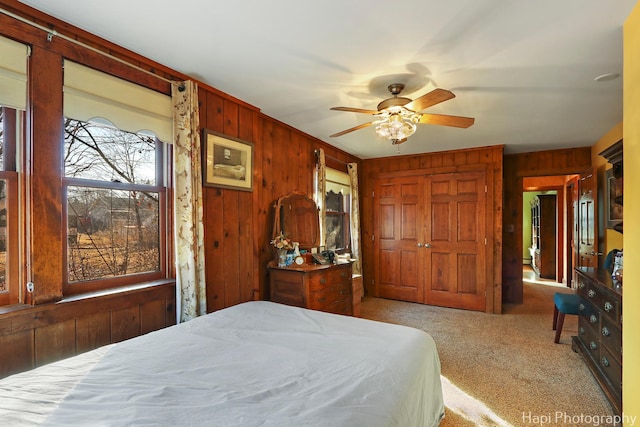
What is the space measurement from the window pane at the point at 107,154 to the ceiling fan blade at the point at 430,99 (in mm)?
1862

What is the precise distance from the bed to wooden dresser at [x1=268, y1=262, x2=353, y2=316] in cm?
117

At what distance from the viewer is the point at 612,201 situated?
328cm

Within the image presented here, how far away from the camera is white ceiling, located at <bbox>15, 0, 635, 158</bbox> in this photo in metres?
1.56

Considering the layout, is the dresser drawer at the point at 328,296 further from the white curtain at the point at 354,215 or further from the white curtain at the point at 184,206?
the white curtain at the point at 354,215

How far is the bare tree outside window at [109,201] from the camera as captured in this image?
1.85 meters

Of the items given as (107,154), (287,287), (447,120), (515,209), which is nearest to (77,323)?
(107,154)

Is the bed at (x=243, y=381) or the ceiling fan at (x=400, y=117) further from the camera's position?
the ceiling fan at (x=400, y=117)

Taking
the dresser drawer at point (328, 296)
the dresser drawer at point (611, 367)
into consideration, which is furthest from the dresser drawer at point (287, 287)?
the dresser drawer at point (611, 367)

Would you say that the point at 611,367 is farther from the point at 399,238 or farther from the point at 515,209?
the point at 515,209

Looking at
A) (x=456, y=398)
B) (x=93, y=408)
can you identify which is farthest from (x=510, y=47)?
(x=93, y=408)

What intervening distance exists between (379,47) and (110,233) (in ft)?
6.71

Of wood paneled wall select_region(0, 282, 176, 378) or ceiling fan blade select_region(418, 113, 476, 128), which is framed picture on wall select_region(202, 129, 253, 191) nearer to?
wood paneled wall select_region(0, 282, 176, 378)

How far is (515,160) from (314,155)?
3.16 metres

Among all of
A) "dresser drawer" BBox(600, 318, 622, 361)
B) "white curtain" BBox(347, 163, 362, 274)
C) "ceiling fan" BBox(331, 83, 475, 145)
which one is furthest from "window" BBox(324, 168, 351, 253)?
"dresser drawer" BBox(600, 318, 622, 361)
